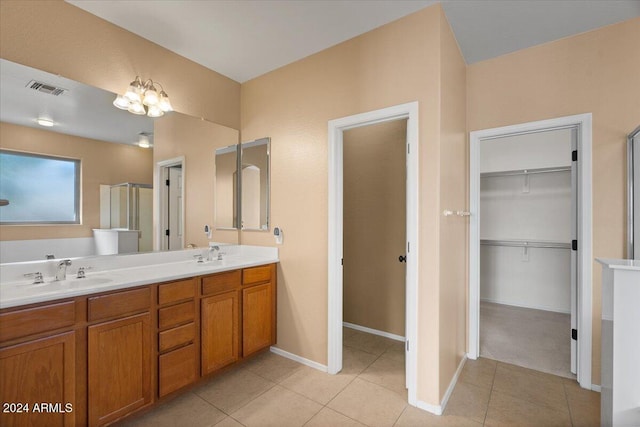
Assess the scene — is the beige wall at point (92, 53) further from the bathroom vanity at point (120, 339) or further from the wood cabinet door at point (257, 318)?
the wood cabinet door at point (257, 318)

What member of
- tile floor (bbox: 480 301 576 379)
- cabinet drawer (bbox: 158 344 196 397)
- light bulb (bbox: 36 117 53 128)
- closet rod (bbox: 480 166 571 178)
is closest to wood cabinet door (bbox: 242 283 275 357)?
cabinet drawer (bbox: 158 344 196 397)

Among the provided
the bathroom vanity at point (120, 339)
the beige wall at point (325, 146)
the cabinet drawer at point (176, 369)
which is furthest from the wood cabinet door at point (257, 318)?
the cabinet drawer at point (176, 369)

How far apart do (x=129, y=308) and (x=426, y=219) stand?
1.96m

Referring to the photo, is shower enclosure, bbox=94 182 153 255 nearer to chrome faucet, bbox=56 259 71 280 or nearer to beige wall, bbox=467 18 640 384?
chrome faucet, bbox=56 259 71 280

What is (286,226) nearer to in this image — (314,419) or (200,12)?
(314,419)

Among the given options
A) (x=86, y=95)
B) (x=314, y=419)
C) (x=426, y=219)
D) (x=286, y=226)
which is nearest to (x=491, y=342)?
(x=426, y=219)

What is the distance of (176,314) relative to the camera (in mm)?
1956

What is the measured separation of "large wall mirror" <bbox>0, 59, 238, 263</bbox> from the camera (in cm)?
174

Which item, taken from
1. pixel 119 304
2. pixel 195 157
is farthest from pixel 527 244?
pixel 119 304

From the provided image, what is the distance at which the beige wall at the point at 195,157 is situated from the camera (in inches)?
97.7

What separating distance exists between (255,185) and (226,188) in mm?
321

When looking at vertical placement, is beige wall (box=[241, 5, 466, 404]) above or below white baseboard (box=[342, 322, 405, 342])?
above

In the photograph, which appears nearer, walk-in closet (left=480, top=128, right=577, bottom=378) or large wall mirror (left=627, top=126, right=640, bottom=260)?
large wall mirror (left=627, top=126, right=640, bottom=260)

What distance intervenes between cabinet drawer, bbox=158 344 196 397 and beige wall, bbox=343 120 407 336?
6.20 feet
